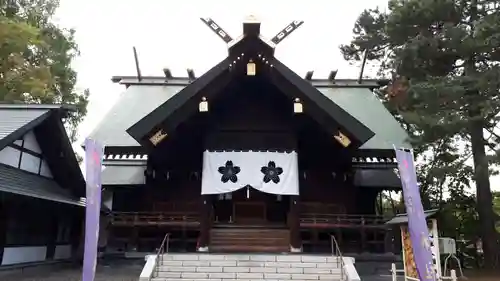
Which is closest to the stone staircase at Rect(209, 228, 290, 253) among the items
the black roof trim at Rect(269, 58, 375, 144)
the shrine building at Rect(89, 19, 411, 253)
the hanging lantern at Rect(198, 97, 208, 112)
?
the shrine building at Rect(89, 19, 411, 253)

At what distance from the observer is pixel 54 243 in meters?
13.2

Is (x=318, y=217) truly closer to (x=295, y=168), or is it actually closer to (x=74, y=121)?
(x=295, y=168)

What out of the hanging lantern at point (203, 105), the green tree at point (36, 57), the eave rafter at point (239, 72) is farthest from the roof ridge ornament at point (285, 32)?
the green tree at point (36, 57)

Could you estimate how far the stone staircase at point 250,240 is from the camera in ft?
37.2

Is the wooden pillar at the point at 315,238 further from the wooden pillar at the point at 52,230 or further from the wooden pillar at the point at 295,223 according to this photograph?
the wooden pillar at the point at 52,230

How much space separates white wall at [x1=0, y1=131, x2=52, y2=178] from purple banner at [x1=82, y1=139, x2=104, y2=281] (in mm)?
4209

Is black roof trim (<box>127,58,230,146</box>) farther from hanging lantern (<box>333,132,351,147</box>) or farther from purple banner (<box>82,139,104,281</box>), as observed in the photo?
hanging lantern (<box>333,132,351,147</box>)

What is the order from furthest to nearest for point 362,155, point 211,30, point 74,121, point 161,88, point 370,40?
point 74,121 → point 370,40 → point 161,88 → point 362,155 → point 211,30

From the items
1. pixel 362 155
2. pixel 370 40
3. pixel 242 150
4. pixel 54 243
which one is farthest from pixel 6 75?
pixel 370 40

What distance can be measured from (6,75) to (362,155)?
48.9 ft

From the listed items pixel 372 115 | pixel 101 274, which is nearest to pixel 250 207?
pixel 101 274

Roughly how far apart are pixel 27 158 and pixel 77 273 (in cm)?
352

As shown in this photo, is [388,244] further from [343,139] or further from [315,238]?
[343,139]

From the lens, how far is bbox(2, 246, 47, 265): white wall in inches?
409
